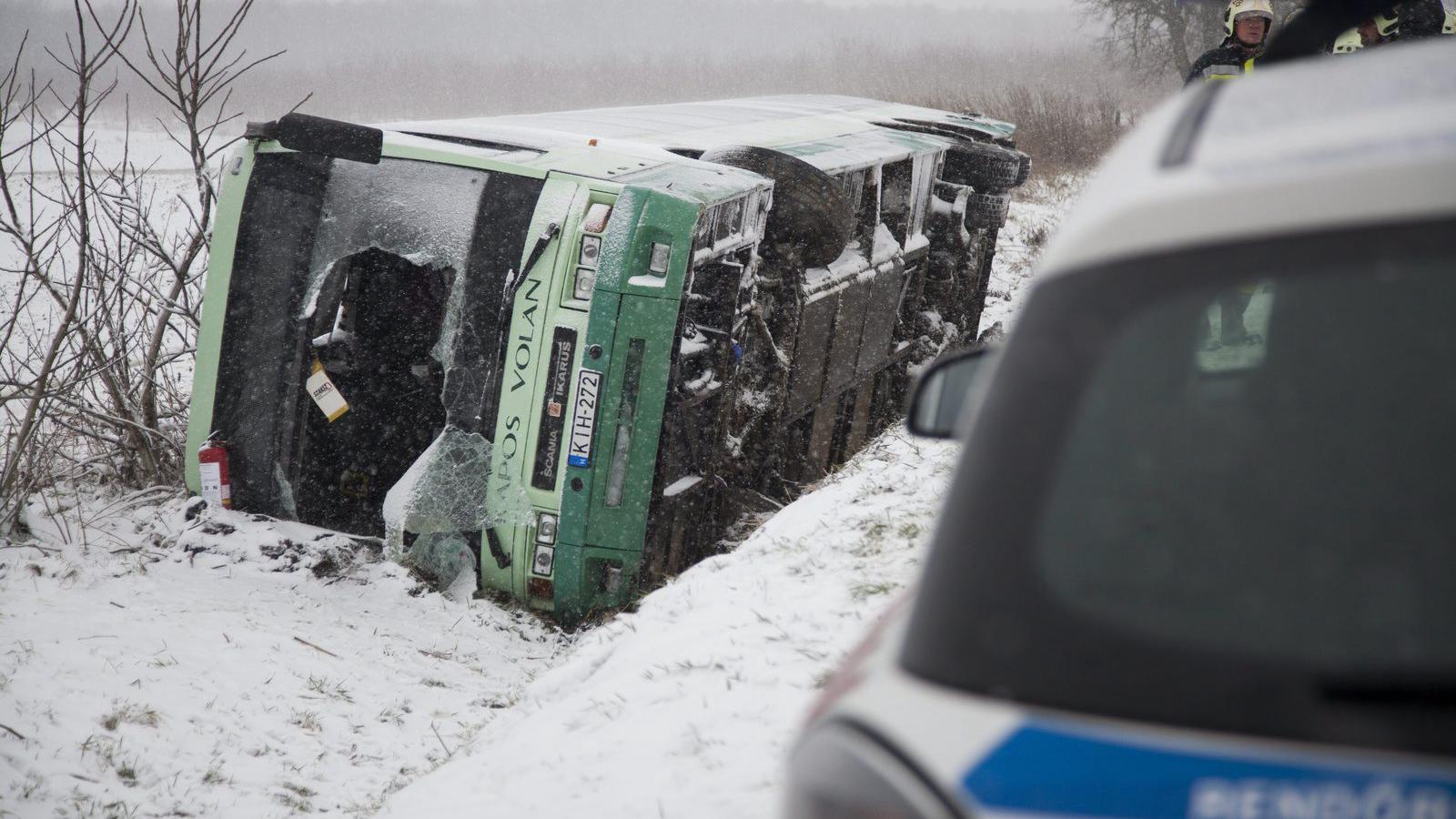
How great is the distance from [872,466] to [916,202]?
120 inches

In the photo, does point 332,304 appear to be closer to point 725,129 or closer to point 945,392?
point 725,129

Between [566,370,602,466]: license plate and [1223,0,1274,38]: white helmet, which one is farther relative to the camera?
[1223,0,1274,38]: white helmet

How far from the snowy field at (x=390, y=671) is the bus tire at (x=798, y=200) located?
1.27 meters

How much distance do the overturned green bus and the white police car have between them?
3903 mm

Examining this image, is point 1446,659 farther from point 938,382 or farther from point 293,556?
point 293,556

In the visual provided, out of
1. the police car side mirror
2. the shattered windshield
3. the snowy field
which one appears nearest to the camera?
the police car side mirror

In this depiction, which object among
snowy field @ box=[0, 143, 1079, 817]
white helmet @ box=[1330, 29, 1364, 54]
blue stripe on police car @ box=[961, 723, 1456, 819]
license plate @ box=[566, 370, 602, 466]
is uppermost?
white helmet @ box=[1330, 29, 1364, 54]

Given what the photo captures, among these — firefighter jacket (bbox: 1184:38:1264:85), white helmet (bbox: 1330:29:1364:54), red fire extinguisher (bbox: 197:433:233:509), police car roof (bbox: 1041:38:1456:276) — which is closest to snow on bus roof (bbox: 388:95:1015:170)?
red fire extinguisher (bbox: 197:433:233:509)

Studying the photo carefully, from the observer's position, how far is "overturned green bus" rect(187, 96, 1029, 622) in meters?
5.19

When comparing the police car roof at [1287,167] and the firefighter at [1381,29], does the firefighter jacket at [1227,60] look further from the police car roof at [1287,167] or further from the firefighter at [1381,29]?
the police car roof at [1287,167]

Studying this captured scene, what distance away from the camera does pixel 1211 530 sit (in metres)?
1.19

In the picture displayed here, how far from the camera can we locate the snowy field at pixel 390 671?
11.3ft

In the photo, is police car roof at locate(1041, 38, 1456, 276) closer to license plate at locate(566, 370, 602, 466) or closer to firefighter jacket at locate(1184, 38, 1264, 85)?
license plate at locate(566, 370, 602, 466)

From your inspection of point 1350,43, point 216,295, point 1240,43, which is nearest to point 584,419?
point 216,295
